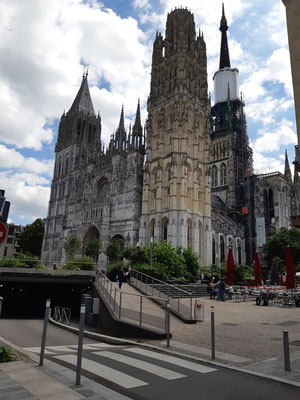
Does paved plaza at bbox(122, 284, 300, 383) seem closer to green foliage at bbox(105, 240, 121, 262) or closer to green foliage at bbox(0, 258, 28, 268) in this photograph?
green foliage at bbox(0, 258, 28, 268)

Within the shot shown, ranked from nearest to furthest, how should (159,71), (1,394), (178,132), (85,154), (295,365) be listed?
(1,394) → (295,365) → (178,132) → (159,71) → (85,154)

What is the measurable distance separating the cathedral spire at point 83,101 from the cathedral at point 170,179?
31 centimetres

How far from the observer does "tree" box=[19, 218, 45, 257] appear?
67750 millimetres

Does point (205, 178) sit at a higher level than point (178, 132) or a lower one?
lower

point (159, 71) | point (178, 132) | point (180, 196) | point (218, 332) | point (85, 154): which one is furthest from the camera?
point (85, 154)

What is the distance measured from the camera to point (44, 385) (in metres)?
5.27

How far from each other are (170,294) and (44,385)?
15.7 m

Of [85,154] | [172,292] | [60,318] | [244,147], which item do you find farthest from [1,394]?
[244,147]

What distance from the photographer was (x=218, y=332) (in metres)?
10.8

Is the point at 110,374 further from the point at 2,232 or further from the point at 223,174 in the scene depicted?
the point at 223,174

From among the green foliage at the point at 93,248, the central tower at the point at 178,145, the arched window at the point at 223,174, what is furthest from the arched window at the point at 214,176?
the green foliage at the point at 93,248

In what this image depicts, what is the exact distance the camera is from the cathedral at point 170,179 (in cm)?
4650

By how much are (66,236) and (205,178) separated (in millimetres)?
27474

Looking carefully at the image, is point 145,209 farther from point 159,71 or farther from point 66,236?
point 159,71
